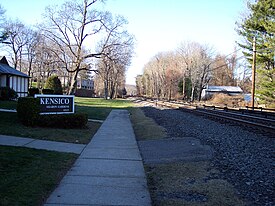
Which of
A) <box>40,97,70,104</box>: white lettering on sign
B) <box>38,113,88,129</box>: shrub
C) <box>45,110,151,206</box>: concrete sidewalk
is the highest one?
<box>40,97,70,104</box>: white lettering on sign

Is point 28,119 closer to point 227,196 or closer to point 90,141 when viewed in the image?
point 90,141

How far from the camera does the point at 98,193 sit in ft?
18.7

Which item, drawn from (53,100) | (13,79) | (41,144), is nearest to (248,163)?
(41,144)

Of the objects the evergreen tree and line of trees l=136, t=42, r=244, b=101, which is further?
line of trees l=136, t=42, r=244, b=101

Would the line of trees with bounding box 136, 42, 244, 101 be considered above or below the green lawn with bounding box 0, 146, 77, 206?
above

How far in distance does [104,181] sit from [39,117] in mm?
9009

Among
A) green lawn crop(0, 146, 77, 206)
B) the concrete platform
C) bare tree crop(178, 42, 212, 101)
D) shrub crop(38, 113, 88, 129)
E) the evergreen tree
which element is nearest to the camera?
green lawn crop(0, 146, 77, 206)

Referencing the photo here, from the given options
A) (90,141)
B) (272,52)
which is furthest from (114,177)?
(272,52)

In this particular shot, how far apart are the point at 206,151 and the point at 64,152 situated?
4.23 m

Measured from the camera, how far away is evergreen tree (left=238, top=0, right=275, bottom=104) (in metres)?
39.6

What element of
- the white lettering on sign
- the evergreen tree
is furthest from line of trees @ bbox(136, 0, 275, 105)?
the white lettering on sign

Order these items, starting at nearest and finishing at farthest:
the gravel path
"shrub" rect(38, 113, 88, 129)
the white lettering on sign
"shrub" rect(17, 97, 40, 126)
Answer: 1. the gravel path
2. "shrub" rect(17, 97, 40, 126)
3. "shrub" rect(38, 113, 88, 129)
4. the white lettering on sign

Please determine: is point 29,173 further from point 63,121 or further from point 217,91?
point 217,91

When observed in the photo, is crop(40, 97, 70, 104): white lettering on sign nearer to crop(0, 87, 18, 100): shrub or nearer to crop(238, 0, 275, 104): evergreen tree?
crop(0, 87, 18, 100): shrub
